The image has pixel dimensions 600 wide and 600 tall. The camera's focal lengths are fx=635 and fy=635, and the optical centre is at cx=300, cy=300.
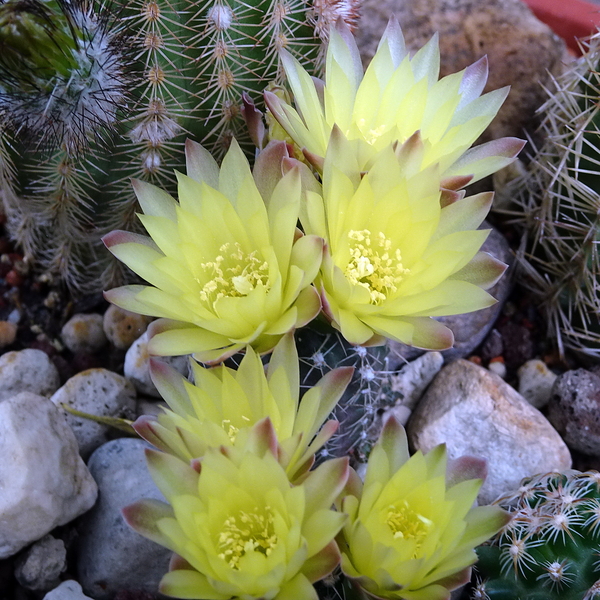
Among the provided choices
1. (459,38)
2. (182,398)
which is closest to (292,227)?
(182,398)

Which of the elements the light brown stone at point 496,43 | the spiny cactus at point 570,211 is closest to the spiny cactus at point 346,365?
the spiny cactus at point 570,211

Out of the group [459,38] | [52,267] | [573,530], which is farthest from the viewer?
[459,38]

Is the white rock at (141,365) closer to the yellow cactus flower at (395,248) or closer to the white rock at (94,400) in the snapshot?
the white rock at (94,400)

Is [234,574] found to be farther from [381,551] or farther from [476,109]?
[476,109]

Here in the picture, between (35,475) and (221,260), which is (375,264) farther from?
(35,475)

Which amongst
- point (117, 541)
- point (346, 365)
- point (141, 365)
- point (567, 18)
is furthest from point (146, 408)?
point (567, 18)

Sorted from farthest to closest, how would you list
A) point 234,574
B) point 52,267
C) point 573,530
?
point 52,267 < point 573,530 < point 234,574
